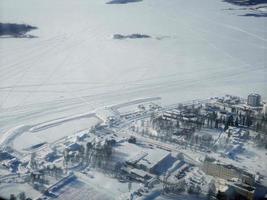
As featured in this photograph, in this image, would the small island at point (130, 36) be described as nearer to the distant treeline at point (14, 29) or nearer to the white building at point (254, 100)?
the distant treeline at point (14, 29)

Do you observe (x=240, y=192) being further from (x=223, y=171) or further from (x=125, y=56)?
(x=125, y=56)

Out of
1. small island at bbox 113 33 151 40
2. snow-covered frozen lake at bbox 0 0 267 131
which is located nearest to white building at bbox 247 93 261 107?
snow-covered frozen lake at bbox 0 0 267 131

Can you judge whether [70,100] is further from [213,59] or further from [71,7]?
[71,7]

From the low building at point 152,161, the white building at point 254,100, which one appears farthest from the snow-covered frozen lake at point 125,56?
the low building at point 152,161

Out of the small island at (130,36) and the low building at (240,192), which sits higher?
the small island at (130,36)

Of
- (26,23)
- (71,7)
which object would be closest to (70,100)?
(26,23)

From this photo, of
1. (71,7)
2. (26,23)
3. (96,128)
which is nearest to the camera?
(96,128)

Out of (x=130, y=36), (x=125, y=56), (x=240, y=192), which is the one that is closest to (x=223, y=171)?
(x=240, y=192)
